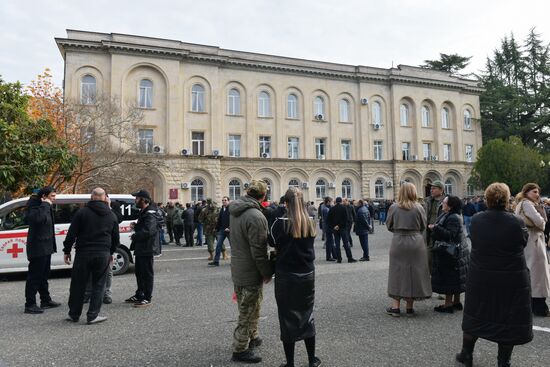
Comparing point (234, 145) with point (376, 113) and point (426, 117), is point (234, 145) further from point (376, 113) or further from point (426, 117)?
point (426, 117)

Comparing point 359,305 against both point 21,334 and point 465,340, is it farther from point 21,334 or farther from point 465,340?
point 21,334

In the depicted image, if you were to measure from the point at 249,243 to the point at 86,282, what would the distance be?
3211 mm

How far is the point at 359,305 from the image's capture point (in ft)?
21.8

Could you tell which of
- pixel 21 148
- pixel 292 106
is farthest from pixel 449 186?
pixel 21 148

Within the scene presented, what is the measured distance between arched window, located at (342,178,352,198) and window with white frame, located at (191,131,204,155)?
45.9ft

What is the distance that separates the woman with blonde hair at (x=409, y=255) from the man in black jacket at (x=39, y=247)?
5821mm

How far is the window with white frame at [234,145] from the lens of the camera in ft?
114

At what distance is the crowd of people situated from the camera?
12.8ft

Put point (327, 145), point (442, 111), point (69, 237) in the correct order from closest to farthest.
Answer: point (69, 237) → point (327, 145) → point (442, 111)

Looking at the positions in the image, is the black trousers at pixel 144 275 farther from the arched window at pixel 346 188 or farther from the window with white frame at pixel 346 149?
the window with white frame at pixel 346 149

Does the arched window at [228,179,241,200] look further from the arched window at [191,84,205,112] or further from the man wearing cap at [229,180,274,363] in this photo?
the man wearing cap at [229,180,274,363]

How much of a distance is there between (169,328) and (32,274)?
287 centimetres

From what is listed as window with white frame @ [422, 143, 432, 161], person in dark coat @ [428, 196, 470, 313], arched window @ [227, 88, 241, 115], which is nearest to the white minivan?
person in dark coat @ [428, 196, 470, 313]

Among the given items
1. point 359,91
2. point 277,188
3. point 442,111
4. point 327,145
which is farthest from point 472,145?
point 277,188
